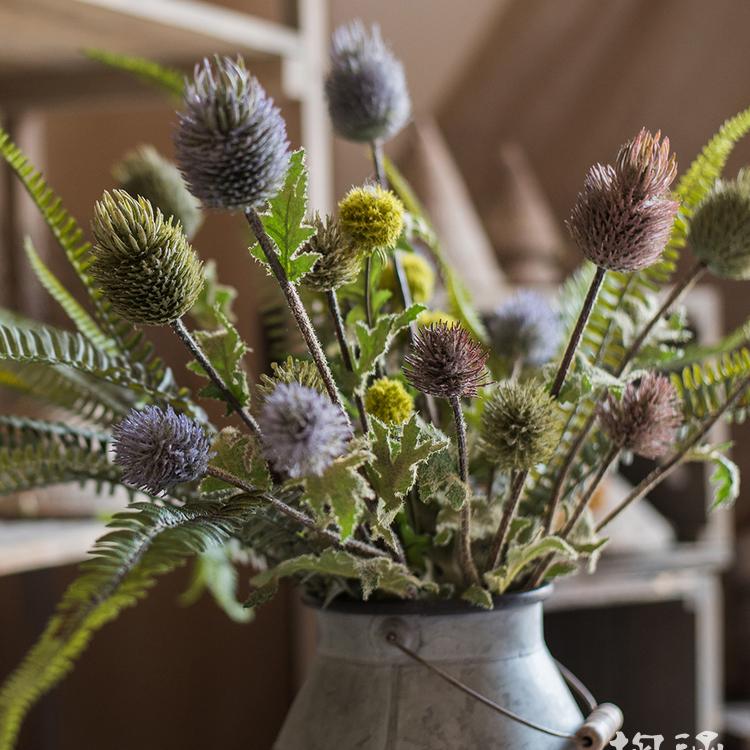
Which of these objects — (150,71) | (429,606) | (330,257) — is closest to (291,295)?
(330,257)

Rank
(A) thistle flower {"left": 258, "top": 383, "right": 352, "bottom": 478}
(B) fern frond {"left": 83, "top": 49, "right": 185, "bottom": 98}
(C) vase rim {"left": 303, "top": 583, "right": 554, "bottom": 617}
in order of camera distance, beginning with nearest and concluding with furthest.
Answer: (A) thistle flower {"left": 258, "top": 383, "right": 352, "bottom": 478}
(C) vase rim {"left": 303, "top": 583, "right": 554, "bottom": 617}
(B) fern frond {"left": 83, "top": 49, "right": 185, "bottom": 98}

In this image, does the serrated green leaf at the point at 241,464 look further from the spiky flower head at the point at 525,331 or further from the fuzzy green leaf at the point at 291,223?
the spiky flower head at the point at 525,331

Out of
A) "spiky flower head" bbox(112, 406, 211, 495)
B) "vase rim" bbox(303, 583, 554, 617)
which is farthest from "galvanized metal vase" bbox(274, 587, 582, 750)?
"spiky flower head" bbox(112, 406, 211, 495)

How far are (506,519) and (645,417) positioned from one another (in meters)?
0.06

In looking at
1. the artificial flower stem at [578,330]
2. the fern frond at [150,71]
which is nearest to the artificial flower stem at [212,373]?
the artificial flower stem at [578,330]

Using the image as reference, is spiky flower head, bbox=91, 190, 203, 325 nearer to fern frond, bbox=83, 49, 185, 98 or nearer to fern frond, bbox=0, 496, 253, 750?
fern frond, bbox=0, 496, 253, 750

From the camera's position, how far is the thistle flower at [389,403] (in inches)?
14.6

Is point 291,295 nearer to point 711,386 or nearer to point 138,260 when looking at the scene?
point 138,260

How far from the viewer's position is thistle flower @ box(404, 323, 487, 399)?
33 centimetres

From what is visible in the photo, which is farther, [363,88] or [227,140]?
[363,88]

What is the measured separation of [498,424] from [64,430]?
0.63ft

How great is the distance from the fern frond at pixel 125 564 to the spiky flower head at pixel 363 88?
6.7 inches

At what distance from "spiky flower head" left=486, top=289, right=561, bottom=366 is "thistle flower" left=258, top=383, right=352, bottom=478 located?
18 cm

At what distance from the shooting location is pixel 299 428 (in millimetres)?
289
